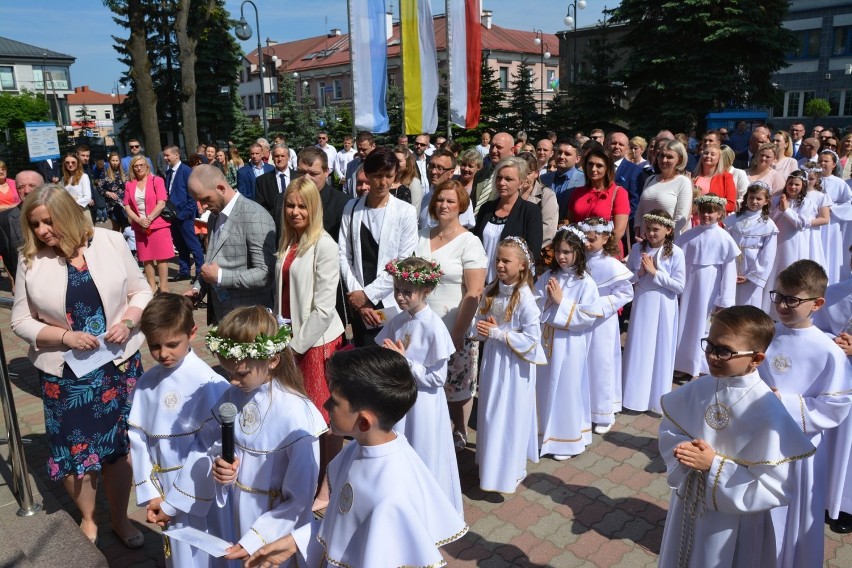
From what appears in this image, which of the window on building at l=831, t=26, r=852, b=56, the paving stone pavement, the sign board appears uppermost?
the window on building at l=831, t=26, r=852, b=56

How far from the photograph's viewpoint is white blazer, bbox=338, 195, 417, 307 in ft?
15.9

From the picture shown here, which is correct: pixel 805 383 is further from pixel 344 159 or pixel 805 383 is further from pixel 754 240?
pixel 344 159

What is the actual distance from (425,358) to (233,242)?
1.57 meters

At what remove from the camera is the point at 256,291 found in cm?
453

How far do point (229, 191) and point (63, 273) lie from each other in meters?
1.21

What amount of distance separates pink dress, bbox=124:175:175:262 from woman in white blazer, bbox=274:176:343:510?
5.84 m

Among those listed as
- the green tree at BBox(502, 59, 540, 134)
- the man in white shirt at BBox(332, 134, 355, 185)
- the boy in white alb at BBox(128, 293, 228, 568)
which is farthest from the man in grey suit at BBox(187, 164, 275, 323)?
the green tree at BBox(502, 59, 540, 134)

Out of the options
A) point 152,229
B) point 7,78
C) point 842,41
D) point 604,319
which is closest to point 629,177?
point 604,319

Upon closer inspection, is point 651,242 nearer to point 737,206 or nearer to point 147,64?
point 737,206

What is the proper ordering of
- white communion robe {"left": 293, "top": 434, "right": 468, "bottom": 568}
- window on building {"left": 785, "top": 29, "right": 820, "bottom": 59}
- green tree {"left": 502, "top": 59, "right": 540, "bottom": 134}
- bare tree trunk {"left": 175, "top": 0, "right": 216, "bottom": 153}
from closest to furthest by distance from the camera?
white communion robe {"left": 293, "top": 434, "right": 468, "bottom": 568}, bare tree trunk {"left": 175, "top": 0, "right": 216, "bottom": 153}, green tree {"left": 502, "top": 59, "right": 540, "bottom": 134}, window on building {"left": 785, "top": 29, "right": 820, "bottom": 59}

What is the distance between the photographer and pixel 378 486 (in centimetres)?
233

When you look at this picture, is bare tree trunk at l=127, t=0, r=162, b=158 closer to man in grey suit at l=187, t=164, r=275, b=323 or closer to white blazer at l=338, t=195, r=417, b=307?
white blazer at l=338, t=195, r=417, b=307

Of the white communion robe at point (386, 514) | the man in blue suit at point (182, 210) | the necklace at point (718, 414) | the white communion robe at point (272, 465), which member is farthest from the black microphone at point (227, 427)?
the man in blue suit at point (182, 210)

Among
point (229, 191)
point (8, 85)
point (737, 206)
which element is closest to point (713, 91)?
point (737, 206)
